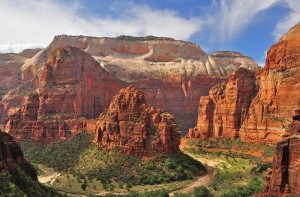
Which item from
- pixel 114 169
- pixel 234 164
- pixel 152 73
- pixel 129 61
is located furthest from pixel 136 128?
pixel 129 61

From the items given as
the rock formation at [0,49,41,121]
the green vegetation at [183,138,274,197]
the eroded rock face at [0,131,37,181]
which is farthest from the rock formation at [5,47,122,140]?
the eroded rock face at [0,131,37,181]

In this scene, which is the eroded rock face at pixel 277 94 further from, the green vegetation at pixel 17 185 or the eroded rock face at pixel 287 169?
the green vegetation at pixel 17 185

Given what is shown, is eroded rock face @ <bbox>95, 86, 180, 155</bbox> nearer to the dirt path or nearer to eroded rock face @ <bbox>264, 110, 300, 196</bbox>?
the dirt path

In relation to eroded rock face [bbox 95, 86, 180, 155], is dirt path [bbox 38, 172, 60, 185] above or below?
below

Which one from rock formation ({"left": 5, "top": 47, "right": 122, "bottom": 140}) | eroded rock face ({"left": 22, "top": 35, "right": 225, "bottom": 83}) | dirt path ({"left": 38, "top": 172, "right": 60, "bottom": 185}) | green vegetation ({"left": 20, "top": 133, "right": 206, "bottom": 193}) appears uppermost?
eroded rock face ({"left": 22, "top": 35, "right": 225, "bottom": 83})

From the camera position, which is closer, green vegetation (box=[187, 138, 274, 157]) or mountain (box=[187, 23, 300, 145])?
mountain (box=[187, 23, 300, 145])

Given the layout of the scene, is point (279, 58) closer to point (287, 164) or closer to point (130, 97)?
point (130, 97)

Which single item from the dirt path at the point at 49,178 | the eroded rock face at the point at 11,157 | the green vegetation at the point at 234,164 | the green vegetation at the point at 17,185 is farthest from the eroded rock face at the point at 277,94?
the green vegetation at the point at 17,185
